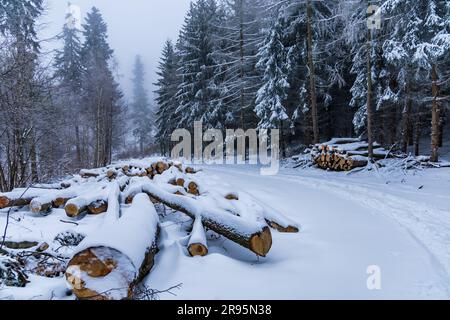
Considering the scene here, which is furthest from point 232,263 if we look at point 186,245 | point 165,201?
point 165,201

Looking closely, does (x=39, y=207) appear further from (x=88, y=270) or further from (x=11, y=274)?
(x=88, y=270)

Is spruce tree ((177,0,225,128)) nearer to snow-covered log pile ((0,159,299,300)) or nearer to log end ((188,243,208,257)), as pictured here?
snow-covered log pile ((0,159,299,300))

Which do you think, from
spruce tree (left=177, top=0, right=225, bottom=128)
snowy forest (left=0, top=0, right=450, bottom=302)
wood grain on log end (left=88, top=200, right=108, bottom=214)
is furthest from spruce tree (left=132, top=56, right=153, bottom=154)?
wood grain on log end (left=88, top=200, right=108, bottom=214)

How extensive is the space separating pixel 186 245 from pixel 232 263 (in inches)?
30.7

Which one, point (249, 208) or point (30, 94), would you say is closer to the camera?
point (249, 208)

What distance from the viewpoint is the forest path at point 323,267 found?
307cm

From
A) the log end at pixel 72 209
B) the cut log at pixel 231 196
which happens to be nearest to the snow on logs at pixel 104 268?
the log end at pixel 72 209

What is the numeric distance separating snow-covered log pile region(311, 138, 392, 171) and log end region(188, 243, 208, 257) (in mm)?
10714

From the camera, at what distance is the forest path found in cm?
307

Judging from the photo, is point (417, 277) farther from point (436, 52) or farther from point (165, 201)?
point (436, 52)

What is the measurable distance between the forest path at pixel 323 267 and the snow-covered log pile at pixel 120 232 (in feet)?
0.82

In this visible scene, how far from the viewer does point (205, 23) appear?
25234 mm

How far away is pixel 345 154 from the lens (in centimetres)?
1331
